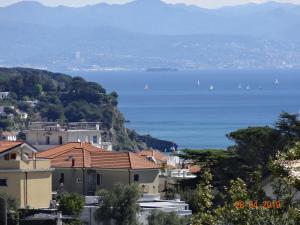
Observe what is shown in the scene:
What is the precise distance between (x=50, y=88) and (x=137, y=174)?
10839cm

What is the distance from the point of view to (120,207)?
2458cm

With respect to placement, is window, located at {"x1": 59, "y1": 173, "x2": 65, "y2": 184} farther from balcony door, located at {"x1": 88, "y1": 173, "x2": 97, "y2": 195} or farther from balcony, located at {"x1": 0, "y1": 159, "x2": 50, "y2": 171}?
balcony, located at {"x1": 0, "y1": 159, "x2": 50, "y2": 171}

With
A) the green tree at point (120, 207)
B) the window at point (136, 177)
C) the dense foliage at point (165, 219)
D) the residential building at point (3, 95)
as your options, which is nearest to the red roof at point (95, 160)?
the window at point (136, 177)

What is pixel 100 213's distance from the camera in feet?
80.4

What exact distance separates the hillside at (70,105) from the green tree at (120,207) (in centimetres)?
7569

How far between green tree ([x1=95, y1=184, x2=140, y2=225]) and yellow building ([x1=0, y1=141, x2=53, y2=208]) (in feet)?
12.2

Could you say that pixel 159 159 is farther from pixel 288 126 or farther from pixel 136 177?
pixel 288 126

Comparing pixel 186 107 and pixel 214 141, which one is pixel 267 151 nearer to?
pixel 214 141

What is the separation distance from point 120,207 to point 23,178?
452 centimetres

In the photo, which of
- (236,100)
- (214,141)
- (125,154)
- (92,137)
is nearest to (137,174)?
(125,154)

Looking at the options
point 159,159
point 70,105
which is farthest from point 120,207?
point 70,105

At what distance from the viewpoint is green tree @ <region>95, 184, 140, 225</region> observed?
963 inches

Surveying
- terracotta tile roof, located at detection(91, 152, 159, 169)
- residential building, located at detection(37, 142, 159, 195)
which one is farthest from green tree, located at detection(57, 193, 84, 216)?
A: terracotta tile roof, located at detection(91, 152, 159, 169)

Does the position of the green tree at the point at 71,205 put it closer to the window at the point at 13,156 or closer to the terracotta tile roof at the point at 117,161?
the window at the point at 13,156
